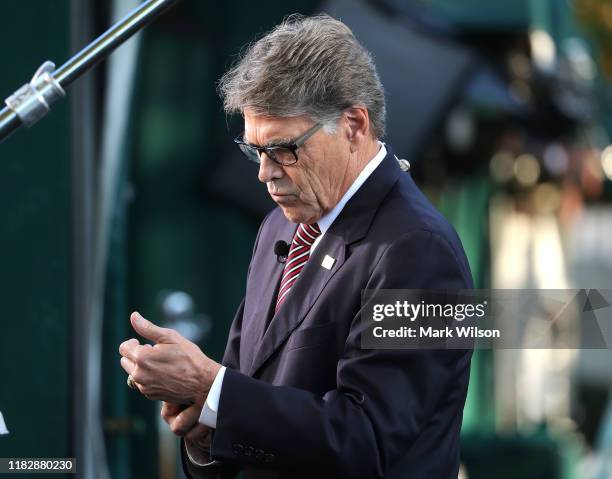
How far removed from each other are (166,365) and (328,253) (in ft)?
1.47

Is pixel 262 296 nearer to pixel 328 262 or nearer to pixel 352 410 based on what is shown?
pixel 328 262

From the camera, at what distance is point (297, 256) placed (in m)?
2.37

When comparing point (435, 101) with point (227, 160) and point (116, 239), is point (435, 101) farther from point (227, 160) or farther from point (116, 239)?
point (116, 239)

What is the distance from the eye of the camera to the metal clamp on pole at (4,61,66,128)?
1.74 metres

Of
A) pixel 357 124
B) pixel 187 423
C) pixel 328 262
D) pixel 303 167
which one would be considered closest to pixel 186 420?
pixel 187 423

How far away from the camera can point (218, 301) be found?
175 inches

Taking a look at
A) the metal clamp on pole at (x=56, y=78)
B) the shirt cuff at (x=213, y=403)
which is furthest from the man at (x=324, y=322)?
the metal clamp on pole at (x=56, y=78)

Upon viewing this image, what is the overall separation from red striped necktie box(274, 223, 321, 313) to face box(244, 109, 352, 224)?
0.36 feet

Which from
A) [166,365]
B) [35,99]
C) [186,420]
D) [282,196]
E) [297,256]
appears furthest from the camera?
[297,256]

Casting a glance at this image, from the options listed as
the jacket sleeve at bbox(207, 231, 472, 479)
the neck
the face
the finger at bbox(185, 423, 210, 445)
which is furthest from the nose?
the finger at bbox(185, 423, 210, 445)

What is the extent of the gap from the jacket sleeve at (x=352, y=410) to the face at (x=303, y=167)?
0.74 feet

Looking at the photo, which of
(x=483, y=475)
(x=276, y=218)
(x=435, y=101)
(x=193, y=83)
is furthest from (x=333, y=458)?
(x=483, y=475)

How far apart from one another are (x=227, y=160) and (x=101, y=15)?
2.55ft

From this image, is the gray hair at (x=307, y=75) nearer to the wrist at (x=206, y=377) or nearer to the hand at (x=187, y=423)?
Result: the wrist at (x=206, y=377)
